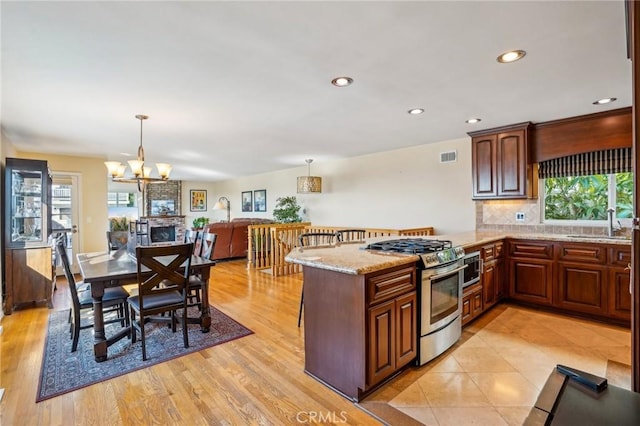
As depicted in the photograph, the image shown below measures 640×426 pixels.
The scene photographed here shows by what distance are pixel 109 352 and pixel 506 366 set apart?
3.37 meters

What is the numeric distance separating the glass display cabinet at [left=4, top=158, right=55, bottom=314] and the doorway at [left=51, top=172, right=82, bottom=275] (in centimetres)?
167

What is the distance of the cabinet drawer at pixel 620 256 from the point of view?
317 cm

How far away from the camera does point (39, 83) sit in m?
2.61

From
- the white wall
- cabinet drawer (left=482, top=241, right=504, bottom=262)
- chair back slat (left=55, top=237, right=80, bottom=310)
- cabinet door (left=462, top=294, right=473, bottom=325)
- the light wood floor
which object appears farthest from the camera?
the white wall

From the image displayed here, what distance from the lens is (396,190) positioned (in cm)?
569

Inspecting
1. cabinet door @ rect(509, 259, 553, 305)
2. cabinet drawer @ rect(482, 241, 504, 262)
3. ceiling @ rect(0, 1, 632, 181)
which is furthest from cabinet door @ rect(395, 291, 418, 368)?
cabinet door @ rect(509, 259, 553, 305)

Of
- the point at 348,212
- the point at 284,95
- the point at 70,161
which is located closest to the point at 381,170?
the point at 348,212

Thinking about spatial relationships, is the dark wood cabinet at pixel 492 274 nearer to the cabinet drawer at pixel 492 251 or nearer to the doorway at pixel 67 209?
the cabinet drawer at pixel 492 251

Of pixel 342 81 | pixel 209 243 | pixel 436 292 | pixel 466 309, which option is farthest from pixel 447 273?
pixel 209 243

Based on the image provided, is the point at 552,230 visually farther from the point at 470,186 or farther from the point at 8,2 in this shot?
the point at 8,2

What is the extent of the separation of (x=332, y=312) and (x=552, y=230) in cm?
353

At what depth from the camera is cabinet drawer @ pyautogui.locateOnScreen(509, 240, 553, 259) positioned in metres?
3.65

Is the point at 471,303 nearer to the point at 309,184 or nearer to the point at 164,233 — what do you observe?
the point at 309,184

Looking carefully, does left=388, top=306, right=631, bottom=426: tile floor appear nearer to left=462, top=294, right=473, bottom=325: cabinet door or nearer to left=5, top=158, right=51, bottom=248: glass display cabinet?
left=462, top=294, right=473, bottom=325: cabinet door
